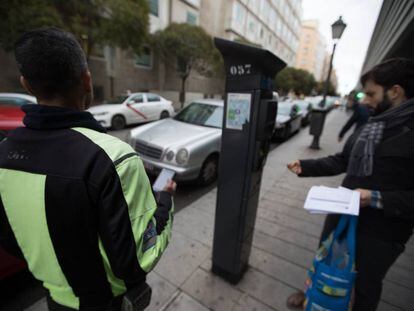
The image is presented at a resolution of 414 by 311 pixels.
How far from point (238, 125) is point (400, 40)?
4.25 metres

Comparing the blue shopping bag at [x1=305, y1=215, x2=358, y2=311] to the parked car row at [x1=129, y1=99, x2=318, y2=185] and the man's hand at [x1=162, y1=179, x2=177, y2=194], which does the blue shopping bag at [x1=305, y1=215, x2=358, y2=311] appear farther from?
the parked car row at [x1=129, y1=99, x2=318, y2=185]

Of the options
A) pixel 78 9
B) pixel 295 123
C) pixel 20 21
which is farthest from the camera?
pixel 78 9

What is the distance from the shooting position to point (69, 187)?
0.72 m

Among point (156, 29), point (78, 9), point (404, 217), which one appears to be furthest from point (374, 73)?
point (156, 29)

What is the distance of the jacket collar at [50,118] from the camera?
764 millimetres

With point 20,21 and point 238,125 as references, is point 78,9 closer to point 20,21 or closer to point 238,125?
point 20,21

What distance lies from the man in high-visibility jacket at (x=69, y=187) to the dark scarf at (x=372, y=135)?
1.32m

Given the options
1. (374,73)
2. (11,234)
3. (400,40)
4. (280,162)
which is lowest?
(280,162)

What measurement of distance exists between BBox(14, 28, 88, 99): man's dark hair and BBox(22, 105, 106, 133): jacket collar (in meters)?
0.06

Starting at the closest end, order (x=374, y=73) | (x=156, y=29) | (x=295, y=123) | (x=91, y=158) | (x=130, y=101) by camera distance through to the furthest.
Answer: (x=91, y=158) → (x=374, y=73) → (x=130, y=101) → (x=295, y=123) → (x=156, y=29)

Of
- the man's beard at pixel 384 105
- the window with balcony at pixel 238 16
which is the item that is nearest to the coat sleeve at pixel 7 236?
the man's beard at pixel 384 105

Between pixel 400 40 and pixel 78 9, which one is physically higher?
pixel 78 9

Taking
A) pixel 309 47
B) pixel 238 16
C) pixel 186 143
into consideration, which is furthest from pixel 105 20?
pixel 309 47

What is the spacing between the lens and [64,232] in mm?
780
